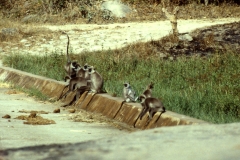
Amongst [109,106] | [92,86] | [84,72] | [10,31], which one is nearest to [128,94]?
[109,106]

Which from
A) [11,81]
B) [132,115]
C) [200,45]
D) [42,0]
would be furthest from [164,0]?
[132,115]

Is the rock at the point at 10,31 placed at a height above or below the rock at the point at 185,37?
above

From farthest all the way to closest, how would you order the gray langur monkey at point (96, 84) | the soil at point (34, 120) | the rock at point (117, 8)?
the rock at point (117, 8) → the gray langur monkey at point (96, 84) → the soil at point (34, 120)

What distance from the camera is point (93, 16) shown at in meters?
35.3

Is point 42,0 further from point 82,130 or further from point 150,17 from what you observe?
point 82,130

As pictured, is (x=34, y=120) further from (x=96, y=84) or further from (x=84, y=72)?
(x=84, y=72)

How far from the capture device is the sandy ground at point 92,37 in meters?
24.5

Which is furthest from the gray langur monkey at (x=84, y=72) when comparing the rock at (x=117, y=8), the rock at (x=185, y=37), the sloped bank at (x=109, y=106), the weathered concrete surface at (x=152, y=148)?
the rock at (x=117, y=8)

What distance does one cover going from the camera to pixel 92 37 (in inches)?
1057

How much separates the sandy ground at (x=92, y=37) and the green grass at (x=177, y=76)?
4.87 meters

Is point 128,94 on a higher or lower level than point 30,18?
lower

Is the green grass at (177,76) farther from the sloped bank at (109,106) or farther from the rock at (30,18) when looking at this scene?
the rock at (30,18)

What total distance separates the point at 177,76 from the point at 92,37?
13379 millimetres

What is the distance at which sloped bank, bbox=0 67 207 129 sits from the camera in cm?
877
